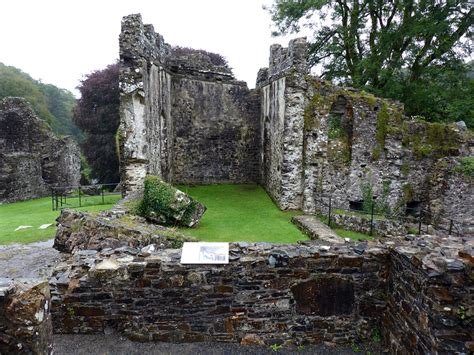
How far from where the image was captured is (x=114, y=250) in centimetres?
504

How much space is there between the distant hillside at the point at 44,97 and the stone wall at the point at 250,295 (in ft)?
98.9

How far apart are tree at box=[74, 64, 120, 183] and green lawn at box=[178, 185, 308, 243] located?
400 inches

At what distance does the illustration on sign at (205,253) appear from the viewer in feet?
14.8

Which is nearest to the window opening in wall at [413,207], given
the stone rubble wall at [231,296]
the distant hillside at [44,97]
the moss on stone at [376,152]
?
the moss on stone at [376,152]

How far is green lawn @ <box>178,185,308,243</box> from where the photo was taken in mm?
8656

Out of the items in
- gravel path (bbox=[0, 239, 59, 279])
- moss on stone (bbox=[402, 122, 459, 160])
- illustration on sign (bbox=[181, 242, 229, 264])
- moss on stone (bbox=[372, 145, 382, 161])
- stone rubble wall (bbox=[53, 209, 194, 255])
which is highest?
moss on stone (bbox=[402, 122, 459, 160])

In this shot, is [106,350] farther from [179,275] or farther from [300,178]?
[300,178]

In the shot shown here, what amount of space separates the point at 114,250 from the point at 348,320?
11.8 feet

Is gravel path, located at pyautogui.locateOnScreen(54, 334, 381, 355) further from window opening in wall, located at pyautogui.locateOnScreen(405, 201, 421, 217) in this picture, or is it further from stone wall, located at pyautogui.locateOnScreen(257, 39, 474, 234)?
window opening in wall, located at pyautogui.locateOnScreen(405, 201, 421, 217)

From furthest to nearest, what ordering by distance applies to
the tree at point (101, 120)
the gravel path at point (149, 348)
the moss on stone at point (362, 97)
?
the tree at point (101, 120) → the moss on stone at point (362, 97) → the gravel path at point (149, 348)

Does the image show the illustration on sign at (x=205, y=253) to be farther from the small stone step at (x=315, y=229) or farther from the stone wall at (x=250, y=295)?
the small stone step at (x=315, y=229)

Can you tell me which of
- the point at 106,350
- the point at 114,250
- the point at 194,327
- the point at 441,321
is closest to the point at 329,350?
the point at 441,321

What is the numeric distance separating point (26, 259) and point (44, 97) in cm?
4380

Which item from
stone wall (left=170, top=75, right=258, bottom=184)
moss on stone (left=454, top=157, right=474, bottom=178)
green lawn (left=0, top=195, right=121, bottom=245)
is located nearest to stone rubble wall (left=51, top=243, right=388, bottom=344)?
green lawn (left=0, top=195, right=121, bottom=245)
